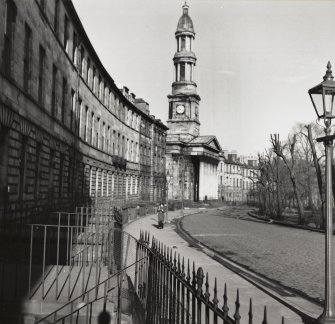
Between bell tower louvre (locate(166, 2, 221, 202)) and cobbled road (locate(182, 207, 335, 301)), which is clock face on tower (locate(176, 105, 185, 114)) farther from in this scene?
cobbled road (locate(182, 207, 335, 301))

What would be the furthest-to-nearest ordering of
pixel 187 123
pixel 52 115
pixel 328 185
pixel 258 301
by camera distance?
pixel 187 123 < pixel 52 115 < pixel 258 301 < pixel 328 185

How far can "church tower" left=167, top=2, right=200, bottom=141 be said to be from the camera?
253 feet

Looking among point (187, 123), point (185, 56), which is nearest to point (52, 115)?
point (185, 56)

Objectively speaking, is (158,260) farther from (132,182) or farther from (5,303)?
(132,182)

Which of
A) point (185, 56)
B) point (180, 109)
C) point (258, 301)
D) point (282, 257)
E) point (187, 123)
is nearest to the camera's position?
point (258, 301)

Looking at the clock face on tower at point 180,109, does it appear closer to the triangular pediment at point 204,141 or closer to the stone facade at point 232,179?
the triangular pediment at point 204,141

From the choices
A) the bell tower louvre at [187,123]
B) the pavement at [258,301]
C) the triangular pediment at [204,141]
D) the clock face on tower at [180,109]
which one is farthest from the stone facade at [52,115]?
the clock face on tower at [180,109]

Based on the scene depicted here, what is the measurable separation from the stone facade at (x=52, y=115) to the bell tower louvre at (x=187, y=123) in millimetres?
36142

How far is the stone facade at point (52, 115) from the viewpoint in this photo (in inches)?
539

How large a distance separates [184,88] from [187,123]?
664 centimetres

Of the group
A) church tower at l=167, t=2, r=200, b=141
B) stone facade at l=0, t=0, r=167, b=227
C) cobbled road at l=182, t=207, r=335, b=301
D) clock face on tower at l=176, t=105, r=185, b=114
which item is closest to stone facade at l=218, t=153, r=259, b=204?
church tower at l=167, t=2, r=200, b=141

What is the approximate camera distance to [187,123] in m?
79.4

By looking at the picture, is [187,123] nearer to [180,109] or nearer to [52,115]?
[180,109]

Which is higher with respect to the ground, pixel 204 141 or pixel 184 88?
pixel 184 88
